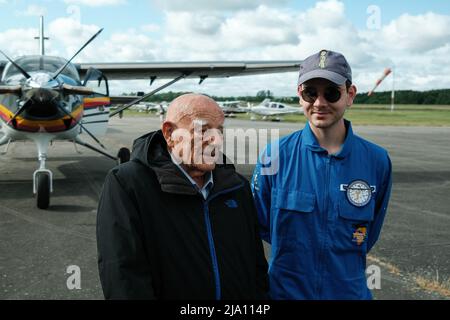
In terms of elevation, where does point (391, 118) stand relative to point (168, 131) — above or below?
above

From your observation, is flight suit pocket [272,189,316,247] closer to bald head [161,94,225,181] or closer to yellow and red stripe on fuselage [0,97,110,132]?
bald head [161,94,225,181]

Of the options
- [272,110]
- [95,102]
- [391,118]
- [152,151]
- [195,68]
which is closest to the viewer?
[152,151]

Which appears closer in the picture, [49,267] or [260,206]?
[260,206]

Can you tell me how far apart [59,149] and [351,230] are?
606 inches

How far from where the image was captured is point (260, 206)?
2154 millimetres

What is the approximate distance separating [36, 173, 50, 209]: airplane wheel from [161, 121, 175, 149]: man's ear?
18.0 feet

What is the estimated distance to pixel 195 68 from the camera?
38.6 feet

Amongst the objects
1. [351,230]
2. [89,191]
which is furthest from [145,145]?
[89,191]

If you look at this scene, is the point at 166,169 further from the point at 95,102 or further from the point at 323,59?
the point at 95,102

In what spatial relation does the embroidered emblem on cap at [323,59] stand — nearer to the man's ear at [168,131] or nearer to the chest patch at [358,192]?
the chest patch at [358,192]

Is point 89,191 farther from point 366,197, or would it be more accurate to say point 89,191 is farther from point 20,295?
point 366,197

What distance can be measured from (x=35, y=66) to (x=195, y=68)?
14.9 ft

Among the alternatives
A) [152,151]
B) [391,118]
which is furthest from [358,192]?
[391,118]

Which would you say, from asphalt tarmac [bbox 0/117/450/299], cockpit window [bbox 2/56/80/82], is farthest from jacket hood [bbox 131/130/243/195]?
cockpit window [bbox 2/56/80/82]
